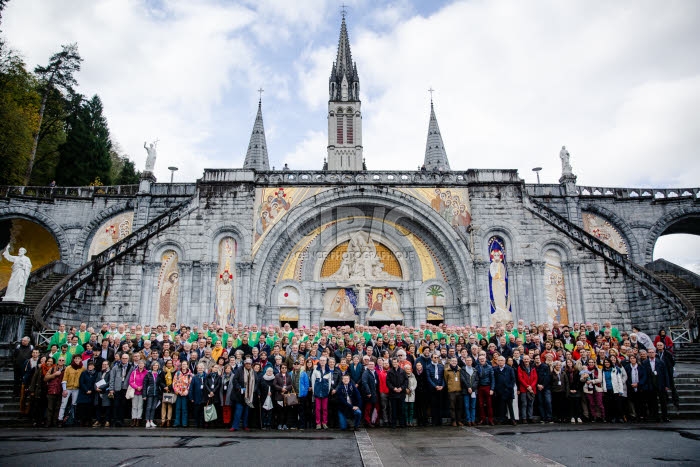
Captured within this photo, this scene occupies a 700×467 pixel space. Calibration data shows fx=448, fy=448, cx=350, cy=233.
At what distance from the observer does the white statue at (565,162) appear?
2470 centimetres

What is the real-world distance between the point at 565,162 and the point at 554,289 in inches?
326

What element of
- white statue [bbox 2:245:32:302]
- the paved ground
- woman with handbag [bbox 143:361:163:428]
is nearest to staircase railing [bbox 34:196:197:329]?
white statue [bbox 2:245:32:302]

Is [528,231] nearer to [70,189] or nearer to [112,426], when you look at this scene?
[112,426]

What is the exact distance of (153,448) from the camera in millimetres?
7293

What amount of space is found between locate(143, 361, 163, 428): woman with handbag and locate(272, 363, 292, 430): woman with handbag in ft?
8.57

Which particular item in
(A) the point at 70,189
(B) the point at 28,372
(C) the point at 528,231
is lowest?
(B) the point at 28,372

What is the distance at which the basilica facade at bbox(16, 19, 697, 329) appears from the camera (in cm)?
2009

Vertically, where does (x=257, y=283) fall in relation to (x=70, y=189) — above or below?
below

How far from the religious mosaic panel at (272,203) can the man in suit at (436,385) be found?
12.4m

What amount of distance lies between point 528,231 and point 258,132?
38.3m

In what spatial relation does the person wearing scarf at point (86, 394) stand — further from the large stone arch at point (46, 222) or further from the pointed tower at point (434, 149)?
the pointed tower at point (434, 149)

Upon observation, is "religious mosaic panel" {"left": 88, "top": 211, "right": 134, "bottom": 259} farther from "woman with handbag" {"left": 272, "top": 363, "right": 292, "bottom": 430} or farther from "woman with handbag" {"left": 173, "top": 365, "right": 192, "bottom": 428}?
"woman with handbag" {"left": 272, "top": 363, "right": 292, "bottom": 430}

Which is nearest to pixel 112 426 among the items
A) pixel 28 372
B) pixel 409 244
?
pixel 28 372

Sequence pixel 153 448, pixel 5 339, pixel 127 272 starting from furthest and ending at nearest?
pixel 127 272, pixel 5 339, pixel 153 448
